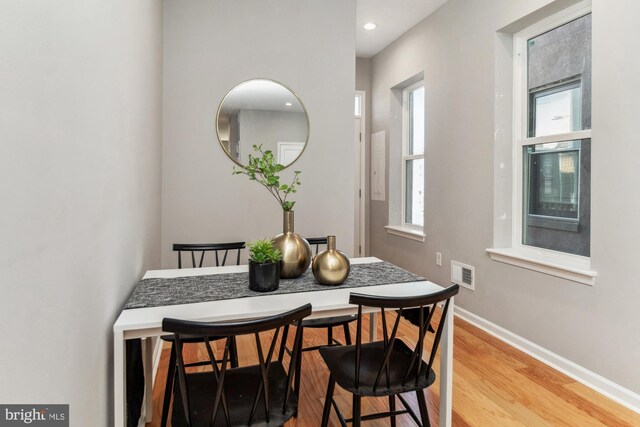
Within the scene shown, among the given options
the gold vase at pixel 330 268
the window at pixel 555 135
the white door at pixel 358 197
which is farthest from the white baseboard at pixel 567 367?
the white door at pixel 358 197

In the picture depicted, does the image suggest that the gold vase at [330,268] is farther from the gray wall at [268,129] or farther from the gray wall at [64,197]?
the gray wall at [268,129]

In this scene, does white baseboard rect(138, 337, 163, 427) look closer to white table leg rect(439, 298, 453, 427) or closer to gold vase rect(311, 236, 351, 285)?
gold vase rect(311, 236, 351, 285)

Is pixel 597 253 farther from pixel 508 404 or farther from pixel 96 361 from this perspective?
pixel 96 361

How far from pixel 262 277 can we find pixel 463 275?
90.8 inches

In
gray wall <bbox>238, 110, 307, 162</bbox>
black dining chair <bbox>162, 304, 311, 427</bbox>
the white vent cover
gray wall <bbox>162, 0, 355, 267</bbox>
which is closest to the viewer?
black dining chair <bbox>162, 304, 311, 427</bbox>

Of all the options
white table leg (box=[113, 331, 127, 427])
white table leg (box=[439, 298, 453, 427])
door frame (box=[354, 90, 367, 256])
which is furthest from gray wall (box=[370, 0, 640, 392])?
white table leg (box=[113, 331, 127, 427])

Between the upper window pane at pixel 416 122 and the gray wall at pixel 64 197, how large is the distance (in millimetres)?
3303

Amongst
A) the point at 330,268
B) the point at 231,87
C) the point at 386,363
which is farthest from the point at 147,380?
the point at 231,87

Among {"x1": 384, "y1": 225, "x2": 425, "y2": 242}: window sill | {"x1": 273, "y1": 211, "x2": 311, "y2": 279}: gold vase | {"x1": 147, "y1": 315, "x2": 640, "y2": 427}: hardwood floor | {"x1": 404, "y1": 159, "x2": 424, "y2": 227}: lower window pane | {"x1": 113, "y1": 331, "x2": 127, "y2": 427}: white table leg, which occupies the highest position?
{"x1": 404, "y1": 159, "x2": 424, "y2": 227}: lower window pane

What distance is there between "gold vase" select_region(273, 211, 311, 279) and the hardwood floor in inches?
28.8

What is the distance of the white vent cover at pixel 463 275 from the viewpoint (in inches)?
125

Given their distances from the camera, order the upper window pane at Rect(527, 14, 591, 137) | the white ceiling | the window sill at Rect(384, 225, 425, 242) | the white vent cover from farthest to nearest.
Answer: the window sill at Rect(384, 225, 425, 242), the white ceiling, the white vent cover, the upper window pane at Rect(527, 14, 591, 137)

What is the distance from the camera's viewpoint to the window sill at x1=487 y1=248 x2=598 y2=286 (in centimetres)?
224

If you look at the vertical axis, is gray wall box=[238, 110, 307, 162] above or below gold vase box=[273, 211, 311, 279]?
above
